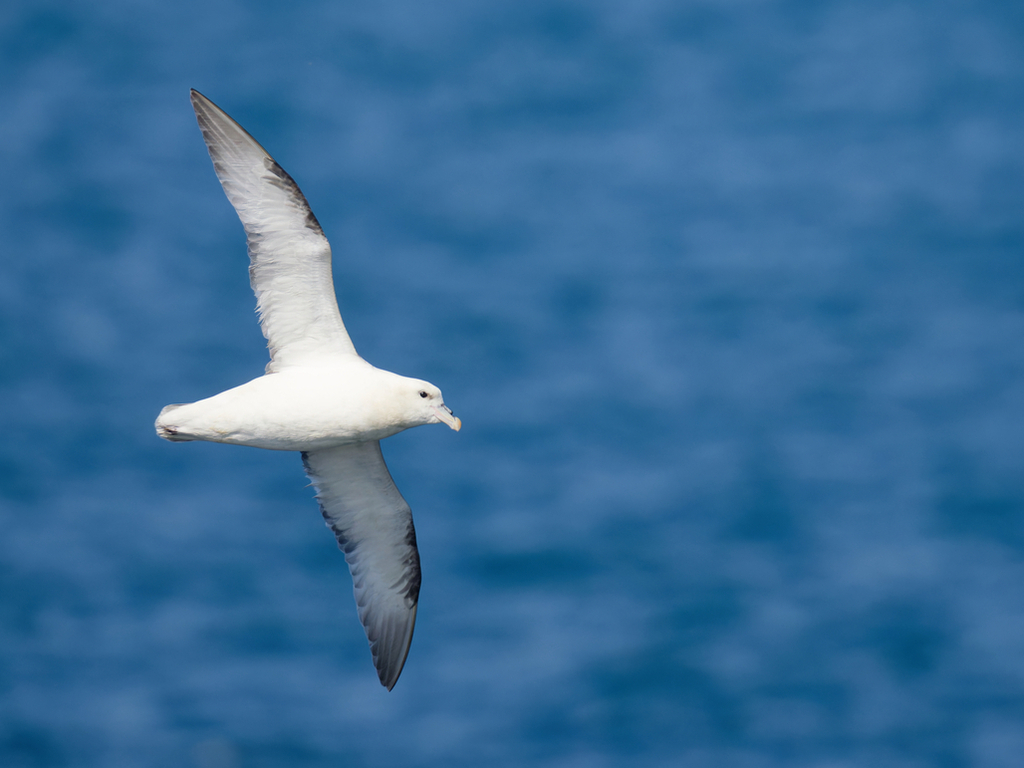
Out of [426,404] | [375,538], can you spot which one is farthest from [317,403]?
[375,538]

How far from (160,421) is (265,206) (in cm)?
227

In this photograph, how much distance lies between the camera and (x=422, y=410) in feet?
39.0

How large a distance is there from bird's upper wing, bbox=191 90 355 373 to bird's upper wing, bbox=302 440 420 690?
4.02ft

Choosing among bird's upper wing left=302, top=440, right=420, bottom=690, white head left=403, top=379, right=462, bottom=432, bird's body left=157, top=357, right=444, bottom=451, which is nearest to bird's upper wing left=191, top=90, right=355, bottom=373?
bird's body left=157, top=357, right=444, bottom=451

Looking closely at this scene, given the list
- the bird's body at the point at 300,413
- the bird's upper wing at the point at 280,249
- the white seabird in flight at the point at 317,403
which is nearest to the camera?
the bird's body at the point at 300,413

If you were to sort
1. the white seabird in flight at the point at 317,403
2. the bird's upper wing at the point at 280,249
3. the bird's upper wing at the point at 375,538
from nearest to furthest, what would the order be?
1. the white seabird in flight at the point at 317,403
2. the bird's upper wing at the point at 280,249
3. the bird's upper wing at the point at 375,538

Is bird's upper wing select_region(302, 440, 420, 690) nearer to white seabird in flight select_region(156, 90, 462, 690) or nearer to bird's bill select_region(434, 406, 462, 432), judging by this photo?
white seabird in flight select_region(156, 90, 462, 690)

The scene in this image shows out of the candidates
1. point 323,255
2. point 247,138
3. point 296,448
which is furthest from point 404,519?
point 247,138

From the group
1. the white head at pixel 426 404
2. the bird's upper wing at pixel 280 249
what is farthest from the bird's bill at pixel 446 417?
the bird's upper wing at pixel 280 249

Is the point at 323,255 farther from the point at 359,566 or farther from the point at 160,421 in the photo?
the point at 359,566

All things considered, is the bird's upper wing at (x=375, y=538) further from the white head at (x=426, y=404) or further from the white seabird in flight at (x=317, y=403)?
the white head at (x=426, y=404)

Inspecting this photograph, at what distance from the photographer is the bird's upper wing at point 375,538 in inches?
529

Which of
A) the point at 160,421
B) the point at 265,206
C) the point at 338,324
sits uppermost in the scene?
the point at 265,206

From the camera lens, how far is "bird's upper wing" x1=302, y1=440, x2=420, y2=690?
13.4 meters
